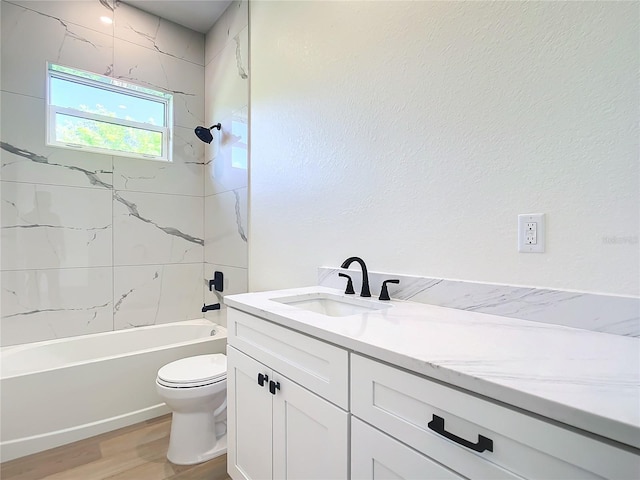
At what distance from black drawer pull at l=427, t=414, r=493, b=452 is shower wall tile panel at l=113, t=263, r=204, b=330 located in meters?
2.65

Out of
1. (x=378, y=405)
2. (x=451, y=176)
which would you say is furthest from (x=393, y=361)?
(x=451, y=176)

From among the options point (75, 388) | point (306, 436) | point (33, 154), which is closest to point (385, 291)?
point (306, 436)

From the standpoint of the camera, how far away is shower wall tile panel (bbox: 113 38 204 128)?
2656mm

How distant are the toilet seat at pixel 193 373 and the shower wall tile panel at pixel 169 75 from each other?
205 cm

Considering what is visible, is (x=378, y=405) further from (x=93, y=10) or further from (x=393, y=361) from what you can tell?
(x=93, y=10)

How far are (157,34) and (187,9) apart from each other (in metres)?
0.33

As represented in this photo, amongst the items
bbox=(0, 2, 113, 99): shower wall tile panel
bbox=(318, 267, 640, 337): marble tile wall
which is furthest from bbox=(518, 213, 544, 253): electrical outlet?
bbox=(0, 2, 113, 99): shower wall tile panel

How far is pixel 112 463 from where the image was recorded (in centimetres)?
175

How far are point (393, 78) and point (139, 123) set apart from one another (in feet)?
7.44

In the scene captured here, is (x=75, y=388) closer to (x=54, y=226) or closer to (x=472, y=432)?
(x=54, y=226)

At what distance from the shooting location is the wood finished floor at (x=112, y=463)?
1655mm

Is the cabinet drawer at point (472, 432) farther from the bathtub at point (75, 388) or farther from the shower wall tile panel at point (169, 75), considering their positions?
the shower wall tile panel at point (169, 75)

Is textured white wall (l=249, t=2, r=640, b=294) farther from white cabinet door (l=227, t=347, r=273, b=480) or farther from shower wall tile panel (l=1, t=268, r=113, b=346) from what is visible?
shower wall tile panel (l=1, t=268, r=113, b=346)

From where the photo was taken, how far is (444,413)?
0.69m
